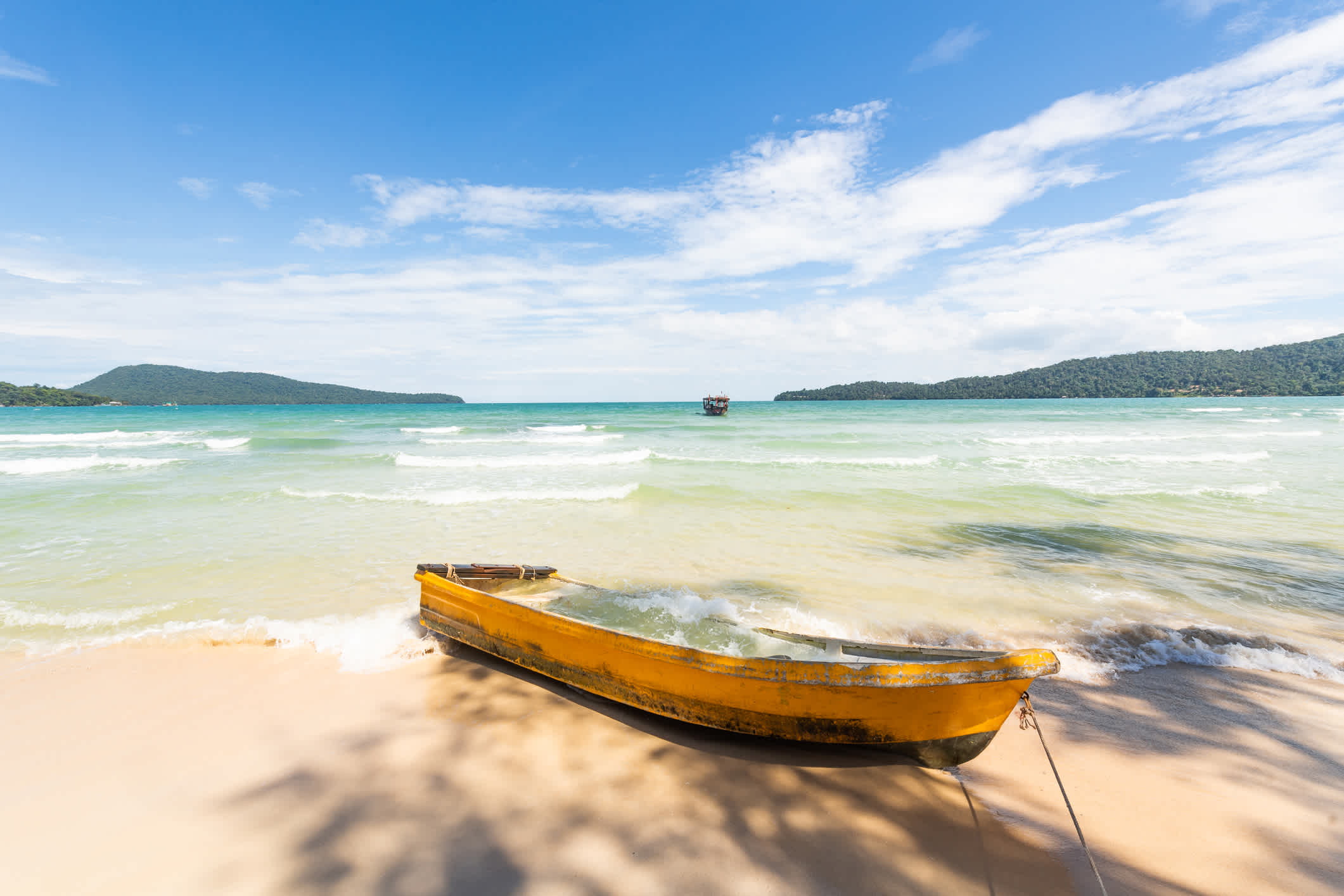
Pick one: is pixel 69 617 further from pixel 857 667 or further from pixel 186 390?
pixel 186 390

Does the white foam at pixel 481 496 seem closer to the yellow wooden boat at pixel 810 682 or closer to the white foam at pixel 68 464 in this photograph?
the yellow wooden boat at pixel 810 682

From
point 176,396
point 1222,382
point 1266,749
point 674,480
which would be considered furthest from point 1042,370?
point 176,396

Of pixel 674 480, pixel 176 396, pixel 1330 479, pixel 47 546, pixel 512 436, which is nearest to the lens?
pixel 47 546

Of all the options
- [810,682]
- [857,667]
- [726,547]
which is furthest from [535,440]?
[857,667]

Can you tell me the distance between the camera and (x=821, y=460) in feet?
73.0

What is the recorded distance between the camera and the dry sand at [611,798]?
123 inches

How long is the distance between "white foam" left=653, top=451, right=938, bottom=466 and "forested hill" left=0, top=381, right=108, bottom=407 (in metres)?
120

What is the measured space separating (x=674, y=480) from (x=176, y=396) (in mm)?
136225

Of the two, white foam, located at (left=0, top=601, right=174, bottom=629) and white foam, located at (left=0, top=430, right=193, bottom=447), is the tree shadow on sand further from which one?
white foam, located at (left=0, top=430, right=193, bottom=447)

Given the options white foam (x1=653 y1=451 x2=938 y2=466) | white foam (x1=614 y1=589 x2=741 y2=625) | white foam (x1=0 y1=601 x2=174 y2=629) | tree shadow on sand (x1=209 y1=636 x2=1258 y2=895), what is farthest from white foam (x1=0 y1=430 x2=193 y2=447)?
tree shadow on sand (x1=209 y1=636 x2=1258 y2=895)

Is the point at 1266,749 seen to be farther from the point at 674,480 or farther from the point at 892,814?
the point at 674,480

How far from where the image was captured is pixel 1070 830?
3.40 metres

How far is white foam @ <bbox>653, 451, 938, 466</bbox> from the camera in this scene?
2088 cm

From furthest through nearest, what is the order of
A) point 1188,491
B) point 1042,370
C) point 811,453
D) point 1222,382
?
point 1042,370, point 1222,382, point 811,453, point 1188,491
